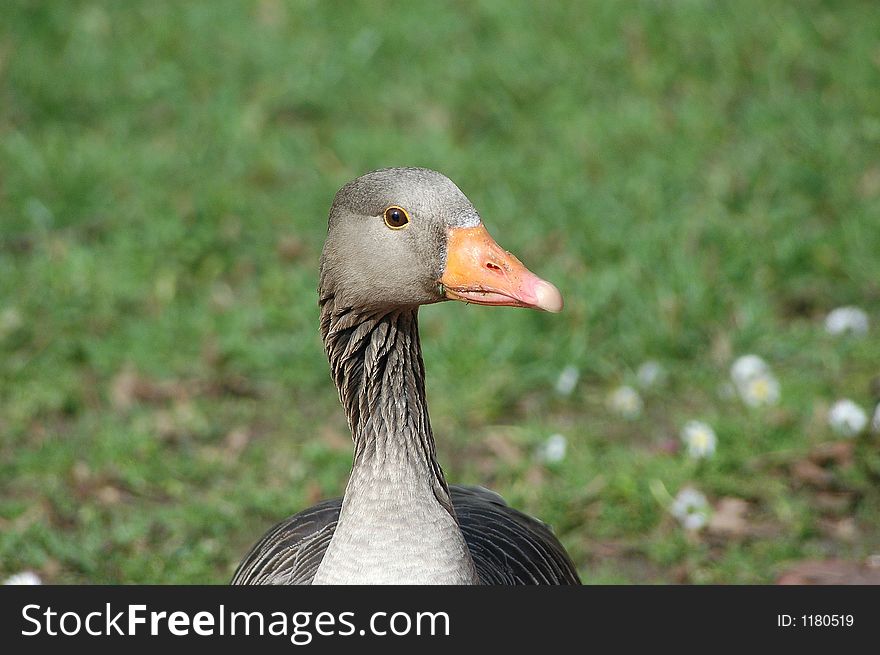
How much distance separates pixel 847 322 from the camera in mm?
5793

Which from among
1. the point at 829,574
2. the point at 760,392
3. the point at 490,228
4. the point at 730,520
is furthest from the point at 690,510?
the point at 490,228

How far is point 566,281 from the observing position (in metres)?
6.32

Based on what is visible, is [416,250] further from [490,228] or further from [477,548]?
[490,228]

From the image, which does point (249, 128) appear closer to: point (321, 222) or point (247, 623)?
point (321, 222)

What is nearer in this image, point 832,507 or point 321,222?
point 832,507

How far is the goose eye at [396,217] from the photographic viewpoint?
3.37 metres

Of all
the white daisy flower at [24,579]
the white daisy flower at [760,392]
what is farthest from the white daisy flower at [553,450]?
the white daisy flower at [24,579]

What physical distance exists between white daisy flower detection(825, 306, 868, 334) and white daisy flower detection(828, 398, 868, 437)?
0.83m

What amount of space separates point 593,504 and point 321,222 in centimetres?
278

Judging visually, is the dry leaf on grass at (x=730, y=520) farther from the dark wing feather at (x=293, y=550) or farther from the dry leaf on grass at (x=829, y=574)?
the dark wing feather at (x=293, y=550)

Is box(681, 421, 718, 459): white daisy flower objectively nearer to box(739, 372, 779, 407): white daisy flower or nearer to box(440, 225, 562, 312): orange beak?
box(739, 372, 779, 407): white daisy flower

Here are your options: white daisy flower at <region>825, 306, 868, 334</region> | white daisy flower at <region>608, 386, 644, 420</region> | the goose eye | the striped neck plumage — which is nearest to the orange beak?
the goose eye

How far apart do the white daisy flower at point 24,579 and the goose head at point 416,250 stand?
1.86 m

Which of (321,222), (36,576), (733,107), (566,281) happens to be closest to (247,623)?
(36,576)
